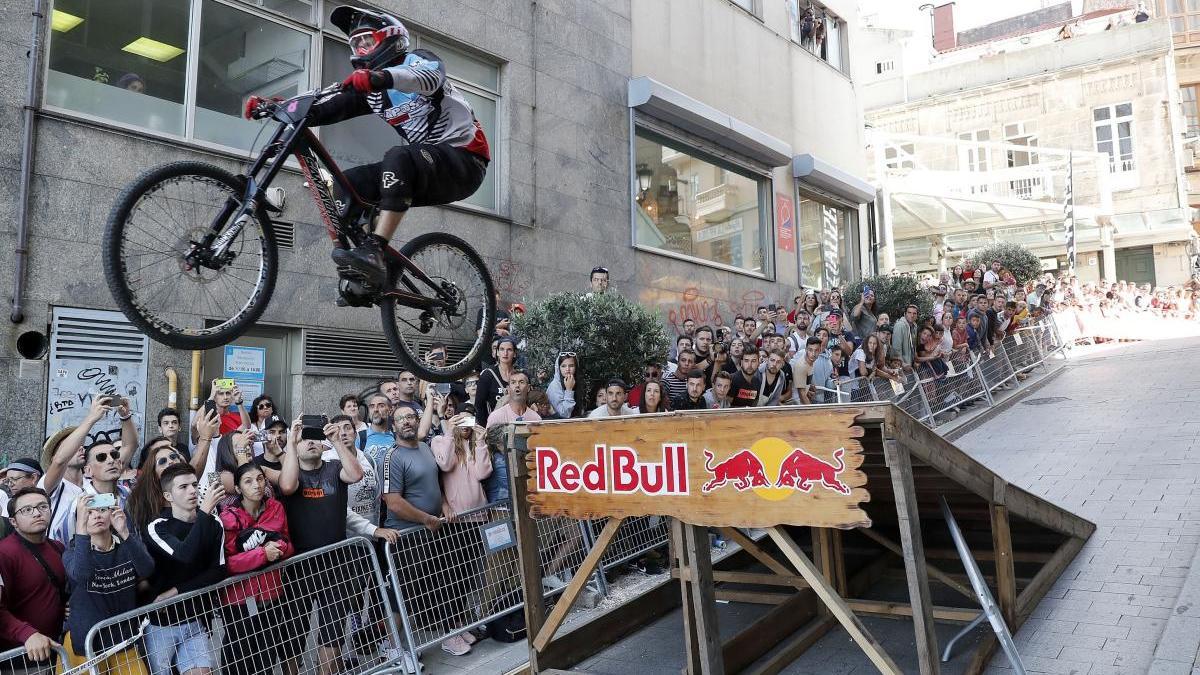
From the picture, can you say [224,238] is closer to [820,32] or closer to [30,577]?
[30,577]

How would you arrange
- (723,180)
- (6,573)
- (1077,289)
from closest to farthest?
(6,573) → (723,180) → (1077,289)

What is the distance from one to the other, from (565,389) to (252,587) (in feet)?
12.9

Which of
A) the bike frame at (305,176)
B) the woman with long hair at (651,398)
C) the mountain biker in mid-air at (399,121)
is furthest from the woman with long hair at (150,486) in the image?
the woman with long hair at (651,398)

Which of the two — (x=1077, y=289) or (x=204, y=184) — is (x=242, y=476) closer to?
(x=204, y=184)

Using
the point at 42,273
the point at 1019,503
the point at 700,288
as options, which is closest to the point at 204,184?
the point at 42,273

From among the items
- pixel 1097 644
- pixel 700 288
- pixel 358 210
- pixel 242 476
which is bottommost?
pixel 1097 644

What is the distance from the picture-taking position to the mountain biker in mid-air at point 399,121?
4297mm

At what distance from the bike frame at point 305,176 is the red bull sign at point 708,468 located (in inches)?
56.8

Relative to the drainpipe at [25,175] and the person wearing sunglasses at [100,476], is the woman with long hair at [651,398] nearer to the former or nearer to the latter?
the person wearing sunglasses at [100,476]

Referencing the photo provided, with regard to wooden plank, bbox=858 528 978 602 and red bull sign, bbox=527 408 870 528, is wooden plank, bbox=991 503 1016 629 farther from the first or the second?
red bull sign, bbox=527 408 870 528

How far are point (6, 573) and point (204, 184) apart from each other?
2.37m

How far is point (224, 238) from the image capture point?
416 centimetres

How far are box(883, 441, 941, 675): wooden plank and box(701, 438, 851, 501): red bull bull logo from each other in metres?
0.27

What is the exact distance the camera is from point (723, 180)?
16.9m
